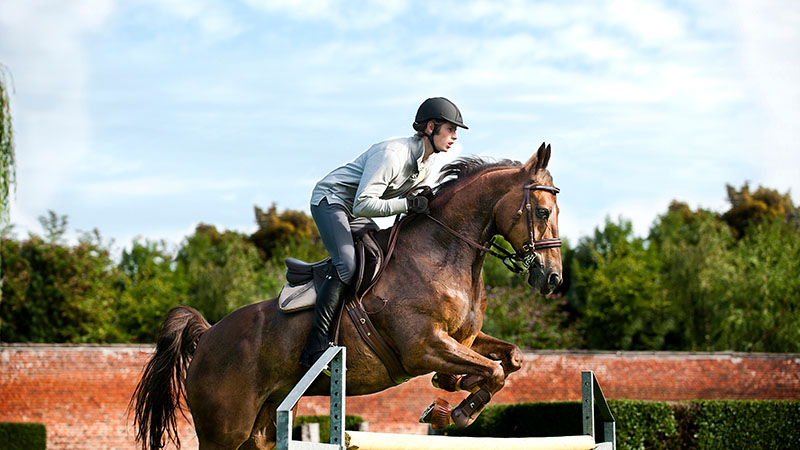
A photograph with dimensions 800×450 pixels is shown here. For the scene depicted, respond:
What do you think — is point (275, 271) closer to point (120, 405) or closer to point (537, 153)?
point (120, 405)

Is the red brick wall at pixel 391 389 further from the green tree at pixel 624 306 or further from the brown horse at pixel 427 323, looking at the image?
the brown horse at pixel 427 323

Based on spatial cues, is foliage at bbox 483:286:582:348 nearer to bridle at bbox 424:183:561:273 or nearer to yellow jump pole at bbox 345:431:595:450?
bridle at bbox 424:183:561:273

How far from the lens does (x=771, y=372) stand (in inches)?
896

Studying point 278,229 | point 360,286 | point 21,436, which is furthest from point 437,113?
point 278,229

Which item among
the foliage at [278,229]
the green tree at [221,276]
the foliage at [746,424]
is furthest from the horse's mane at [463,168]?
the foliage at [278,229]

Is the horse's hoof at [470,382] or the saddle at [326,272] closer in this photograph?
the horse's hoof at [470,382]

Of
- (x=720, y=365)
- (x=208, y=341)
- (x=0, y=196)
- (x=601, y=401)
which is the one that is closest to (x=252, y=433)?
(x=208, y=341)

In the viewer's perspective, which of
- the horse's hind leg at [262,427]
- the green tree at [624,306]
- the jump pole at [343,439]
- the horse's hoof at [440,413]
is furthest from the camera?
the green tree at [624,306]

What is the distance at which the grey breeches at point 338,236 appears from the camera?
5.24 meters

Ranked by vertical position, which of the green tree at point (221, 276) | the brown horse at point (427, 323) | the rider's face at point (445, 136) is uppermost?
the green tree at point (221, 276)

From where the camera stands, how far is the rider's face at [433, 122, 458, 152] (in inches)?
216

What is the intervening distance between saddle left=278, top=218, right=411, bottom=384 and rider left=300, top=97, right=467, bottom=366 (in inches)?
2.5

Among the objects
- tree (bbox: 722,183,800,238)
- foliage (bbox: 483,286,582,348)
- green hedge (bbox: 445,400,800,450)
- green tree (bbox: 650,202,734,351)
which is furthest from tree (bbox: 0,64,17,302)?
tree (bbox: 722,183,800,238)

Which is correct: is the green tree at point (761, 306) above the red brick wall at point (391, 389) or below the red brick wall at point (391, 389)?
above
